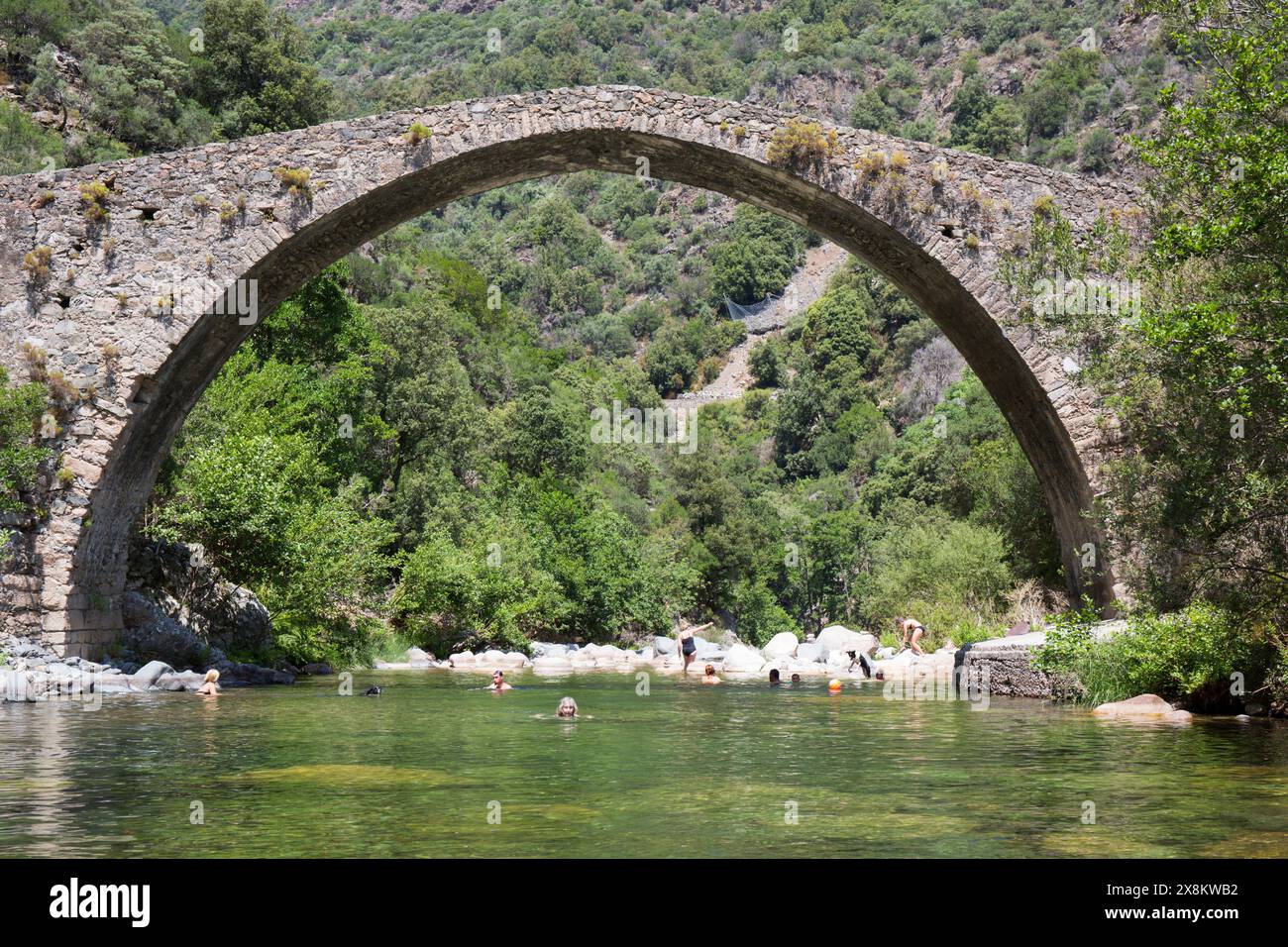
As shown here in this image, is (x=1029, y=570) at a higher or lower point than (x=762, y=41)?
lower

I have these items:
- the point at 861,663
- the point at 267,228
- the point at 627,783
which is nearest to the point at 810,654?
the point at 861,663

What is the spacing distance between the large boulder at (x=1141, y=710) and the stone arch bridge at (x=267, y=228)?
9.74ft

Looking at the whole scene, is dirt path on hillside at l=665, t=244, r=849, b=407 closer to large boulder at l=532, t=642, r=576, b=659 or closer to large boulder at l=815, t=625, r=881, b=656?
large boulder at l=815, t=625, r=881, b=656

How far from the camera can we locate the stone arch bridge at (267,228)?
14609 mm

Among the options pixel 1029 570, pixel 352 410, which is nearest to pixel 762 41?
pixel 352 410

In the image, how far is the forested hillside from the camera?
23.0 meters

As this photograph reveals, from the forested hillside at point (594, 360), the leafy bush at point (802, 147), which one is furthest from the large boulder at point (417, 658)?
the leafy bush at point (802, 147)

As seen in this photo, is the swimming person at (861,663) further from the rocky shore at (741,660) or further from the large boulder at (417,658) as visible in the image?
the large boulder at (417,658)

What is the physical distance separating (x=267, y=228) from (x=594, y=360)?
68.9 metres

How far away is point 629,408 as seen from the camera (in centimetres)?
7531

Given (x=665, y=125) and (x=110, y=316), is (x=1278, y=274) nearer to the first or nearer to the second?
(x=665, y=125)

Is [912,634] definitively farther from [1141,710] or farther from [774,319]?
[774,319]
